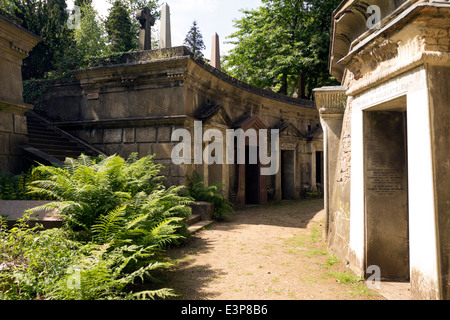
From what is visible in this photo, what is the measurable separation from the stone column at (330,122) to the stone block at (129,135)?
577 centimetres

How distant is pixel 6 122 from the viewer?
7324 millimetres

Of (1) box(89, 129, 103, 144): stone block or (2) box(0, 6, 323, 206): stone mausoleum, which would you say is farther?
(1) box(89, 129, 103, 144): stone block

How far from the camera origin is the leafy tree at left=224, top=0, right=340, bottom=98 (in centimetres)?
1741

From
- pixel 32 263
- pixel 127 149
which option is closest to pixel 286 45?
pixel 127 149

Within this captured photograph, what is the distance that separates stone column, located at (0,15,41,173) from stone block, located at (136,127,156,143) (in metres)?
2.96

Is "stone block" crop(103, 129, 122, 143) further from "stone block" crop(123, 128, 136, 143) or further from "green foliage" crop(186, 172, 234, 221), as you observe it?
"green foliage" crop(186, 172, 234, 221)

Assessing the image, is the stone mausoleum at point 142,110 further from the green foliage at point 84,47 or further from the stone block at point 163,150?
the green foliage at point 84,47

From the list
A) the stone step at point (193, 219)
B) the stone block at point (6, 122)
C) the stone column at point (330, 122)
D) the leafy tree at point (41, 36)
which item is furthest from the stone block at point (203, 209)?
the leafy tree at point (41, 36)

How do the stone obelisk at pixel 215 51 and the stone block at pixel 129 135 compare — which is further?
the stone obelisk at pixel 215 51

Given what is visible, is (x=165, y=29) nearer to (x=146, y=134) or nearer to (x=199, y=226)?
(x=146, y=134)

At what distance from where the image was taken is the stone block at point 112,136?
9.57 meters

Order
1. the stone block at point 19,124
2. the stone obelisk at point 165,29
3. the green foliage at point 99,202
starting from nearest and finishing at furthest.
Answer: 1. the green foliage at point 99,202
2. the stone block at point 19,124
3. the stone obelisk at point 165,29

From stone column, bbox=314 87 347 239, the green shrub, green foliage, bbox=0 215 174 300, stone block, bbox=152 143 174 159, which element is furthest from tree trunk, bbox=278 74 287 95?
green foliage, bbox=0 215 174 300
